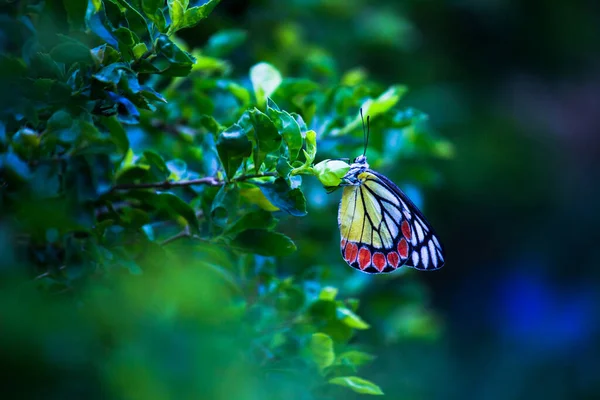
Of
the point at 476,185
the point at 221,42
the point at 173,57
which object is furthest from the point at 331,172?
the point at 476,185

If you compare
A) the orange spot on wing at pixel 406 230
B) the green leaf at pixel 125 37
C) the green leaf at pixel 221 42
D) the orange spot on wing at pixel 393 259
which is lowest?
the green leaf at pixel 125 37

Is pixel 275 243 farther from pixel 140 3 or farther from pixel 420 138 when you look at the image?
pixel 420 138

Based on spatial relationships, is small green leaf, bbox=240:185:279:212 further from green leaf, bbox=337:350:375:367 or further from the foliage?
green leaf, bbox=337:350:375:367

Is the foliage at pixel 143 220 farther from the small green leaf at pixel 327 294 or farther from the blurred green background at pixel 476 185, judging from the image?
the blurred green background at pixel 476 185

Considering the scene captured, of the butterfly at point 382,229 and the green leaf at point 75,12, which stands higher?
the butterfly at point 382,229

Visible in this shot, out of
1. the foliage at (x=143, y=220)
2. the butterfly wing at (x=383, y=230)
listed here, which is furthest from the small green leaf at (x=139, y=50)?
the butterfly wing at (x=383, y=230)

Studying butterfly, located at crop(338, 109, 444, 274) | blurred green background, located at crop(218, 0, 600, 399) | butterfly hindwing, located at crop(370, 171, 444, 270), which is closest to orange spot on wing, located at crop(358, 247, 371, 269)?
butterfly, located at crop(338, 109, 444, 274)

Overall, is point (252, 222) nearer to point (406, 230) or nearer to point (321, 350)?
point (321, 350)
